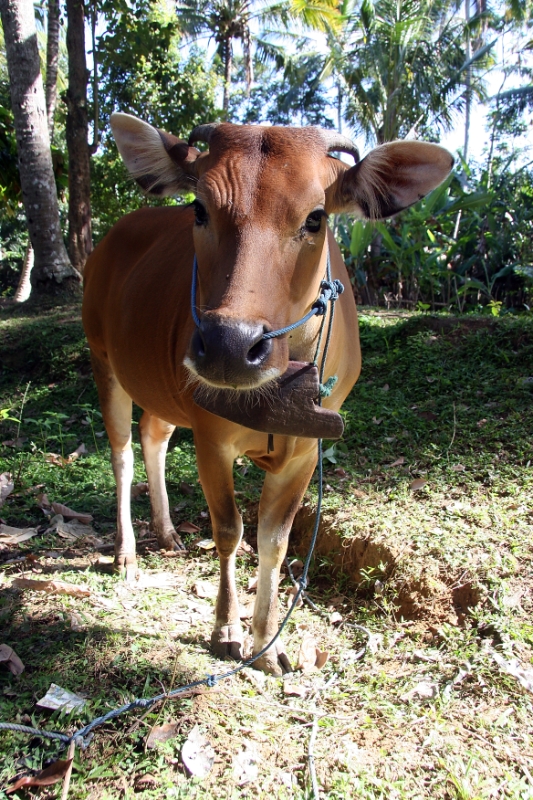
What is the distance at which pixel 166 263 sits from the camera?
3.71m

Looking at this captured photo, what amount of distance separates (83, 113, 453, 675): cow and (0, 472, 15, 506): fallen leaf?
3.80ft

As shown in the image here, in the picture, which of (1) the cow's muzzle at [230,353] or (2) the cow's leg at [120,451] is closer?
(1) the cow's muzzle at [230,353]

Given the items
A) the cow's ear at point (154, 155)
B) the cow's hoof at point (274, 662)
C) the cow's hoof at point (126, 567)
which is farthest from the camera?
the cow's hoof at point (126, 567)

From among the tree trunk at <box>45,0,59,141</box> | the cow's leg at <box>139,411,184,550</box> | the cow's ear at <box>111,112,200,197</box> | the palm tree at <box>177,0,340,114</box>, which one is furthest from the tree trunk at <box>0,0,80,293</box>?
the palm tree at <box>177,0,340,114</box>

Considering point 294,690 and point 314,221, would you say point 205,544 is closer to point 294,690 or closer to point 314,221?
point 294,690

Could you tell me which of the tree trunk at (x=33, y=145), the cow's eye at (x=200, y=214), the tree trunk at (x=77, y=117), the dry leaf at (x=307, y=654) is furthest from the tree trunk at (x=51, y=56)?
the dry leaf at (x=307, y=654)

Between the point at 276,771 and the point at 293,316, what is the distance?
169 centimetres

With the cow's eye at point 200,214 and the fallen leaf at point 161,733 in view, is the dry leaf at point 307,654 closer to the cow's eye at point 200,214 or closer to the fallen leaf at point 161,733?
the fallen leaf at point 161,733

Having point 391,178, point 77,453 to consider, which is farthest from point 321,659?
point 77,453

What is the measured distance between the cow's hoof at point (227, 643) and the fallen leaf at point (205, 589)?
2.14ft

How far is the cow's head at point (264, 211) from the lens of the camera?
190 cm

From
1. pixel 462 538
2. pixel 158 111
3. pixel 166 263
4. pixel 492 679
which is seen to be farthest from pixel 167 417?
pixel 158 111

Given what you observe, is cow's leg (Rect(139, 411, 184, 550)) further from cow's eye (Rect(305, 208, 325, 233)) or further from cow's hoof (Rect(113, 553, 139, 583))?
cow's eye (Rect(305, 208, 325, 233))

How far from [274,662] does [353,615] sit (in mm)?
667
